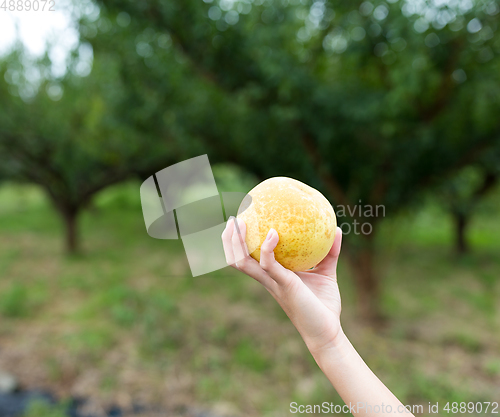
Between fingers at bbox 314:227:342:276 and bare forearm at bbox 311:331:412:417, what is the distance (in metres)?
0.38

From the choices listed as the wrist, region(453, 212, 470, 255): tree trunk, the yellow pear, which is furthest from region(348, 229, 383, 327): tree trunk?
region(453, 212, 470, 255): tree trunk

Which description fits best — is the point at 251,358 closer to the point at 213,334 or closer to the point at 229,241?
the point at 213,334

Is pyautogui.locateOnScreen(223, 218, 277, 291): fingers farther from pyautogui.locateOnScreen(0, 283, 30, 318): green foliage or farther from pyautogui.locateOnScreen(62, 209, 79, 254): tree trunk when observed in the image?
pyautogui.locateOnScreen(62, 209, 79, 254): tree trunk

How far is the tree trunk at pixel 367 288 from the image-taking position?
6.20 meters

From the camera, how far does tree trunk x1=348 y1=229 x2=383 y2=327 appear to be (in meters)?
6.20

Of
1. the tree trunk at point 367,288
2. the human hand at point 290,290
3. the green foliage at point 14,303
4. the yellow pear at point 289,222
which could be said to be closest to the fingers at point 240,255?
the human hand at point 290,290

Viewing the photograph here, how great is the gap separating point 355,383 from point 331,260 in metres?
0.59

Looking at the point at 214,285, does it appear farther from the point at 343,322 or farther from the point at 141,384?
the point at 141,384

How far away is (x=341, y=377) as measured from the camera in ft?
4.41

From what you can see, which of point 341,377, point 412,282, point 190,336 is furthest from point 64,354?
point 412,282

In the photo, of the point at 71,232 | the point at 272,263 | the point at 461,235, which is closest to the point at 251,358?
the point at 272,263

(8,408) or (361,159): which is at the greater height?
(361,159)

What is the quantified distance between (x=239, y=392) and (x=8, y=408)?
2819 millimetres

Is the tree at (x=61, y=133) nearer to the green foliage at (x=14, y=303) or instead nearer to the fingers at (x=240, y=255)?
the green foliage at (x=14, y=303)
